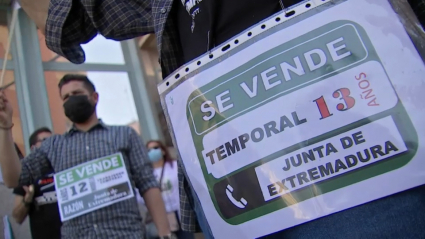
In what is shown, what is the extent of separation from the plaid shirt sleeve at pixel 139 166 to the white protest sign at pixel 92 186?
0.12 m

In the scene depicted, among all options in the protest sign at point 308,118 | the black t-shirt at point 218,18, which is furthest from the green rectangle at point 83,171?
the protest sign at point 308,118

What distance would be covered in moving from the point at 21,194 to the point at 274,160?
2.44 metres

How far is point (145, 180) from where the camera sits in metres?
2.38

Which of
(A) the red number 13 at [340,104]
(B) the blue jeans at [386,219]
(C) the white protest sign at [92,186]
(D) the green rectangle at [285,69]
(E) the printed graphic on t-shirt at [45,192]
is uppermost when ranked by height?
(E) the printed graphic on t-shirt at [45,192]

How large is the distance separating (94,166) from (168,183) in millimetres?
2030

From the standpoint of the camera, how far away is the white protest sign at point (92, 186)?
213cm

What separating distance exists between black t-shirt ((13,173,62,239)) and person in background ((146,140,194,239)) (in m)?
0.92

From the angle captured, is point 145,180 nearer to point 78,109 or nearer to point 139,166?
point 139,166

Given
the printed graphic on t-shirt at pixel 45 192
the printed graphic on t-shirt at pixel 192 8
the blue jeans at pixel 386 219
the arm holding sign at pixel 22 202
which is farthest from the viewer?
the printed graphic on t-shirt at pixel 45 192

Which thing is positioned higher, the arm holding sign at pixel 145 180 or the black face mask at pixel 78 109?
the black face mask at pixel 78 109

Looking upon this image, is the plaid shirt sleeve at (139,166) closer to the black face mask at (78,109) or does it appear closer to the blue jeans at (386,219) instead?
the black face mask at (78,109)

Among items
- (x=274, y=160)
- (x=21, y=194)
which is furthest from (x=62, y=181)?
(x=274, y=160)

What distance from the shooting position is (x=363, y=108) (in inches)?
28.2

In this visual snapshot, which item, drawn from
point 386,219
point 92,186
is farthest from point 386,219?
point 92,186
